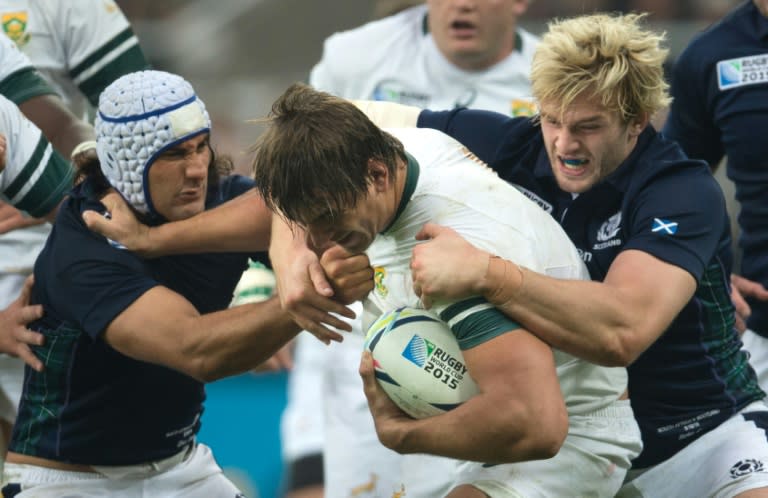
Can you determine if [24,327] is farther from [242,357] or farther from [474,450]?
[474,450]

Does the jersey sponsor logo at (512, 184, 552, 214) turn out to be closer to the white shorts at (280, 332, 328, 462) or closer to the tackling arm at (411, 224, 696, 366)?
the tackling arm at (411, 224, 696, 366)

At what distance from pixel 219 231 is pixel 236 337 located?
0.41 meters

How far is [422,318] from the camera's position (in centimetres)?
382

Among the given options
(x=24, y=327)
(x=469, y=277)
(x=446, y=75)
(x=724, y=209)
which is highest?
(x=469, y=277)

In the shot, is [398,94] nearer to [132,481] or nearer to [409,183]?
[132,481]

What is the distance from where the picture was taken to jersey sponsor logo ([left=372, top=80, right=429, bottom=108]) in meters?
7.15

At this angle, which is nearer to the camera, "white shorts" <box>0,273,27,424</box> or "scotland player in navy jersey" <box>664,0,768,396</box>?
"scotland player in navy jersey" <box>664,0,768,396</box>

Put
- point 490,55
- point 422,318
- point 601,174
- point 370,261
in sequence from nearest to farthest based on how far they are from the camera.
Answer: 1. point 422,318
2. point 370,261
3. point 601,174
4. point 490,55

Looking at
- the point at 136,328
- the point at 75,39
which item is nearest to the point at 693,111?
the point at 136,328

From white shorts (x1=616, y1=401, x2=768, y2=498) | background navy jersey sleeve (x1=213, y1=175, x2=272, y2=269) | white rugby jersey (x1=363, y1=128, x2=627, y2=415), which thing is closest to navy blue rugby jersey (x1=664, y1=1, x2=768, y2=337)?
white shorts (x1=616, y1=401, x2=768, y2=498)

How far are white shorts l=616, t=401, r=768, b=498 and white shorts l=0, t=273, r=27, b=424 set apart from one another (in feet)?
8.21

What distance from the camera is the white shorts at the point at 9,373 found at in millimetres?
5555

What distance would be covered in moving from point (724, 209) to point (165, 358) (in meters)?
1.83

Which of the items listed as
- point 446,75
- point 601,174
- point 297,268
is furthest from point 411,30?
point 297,268
